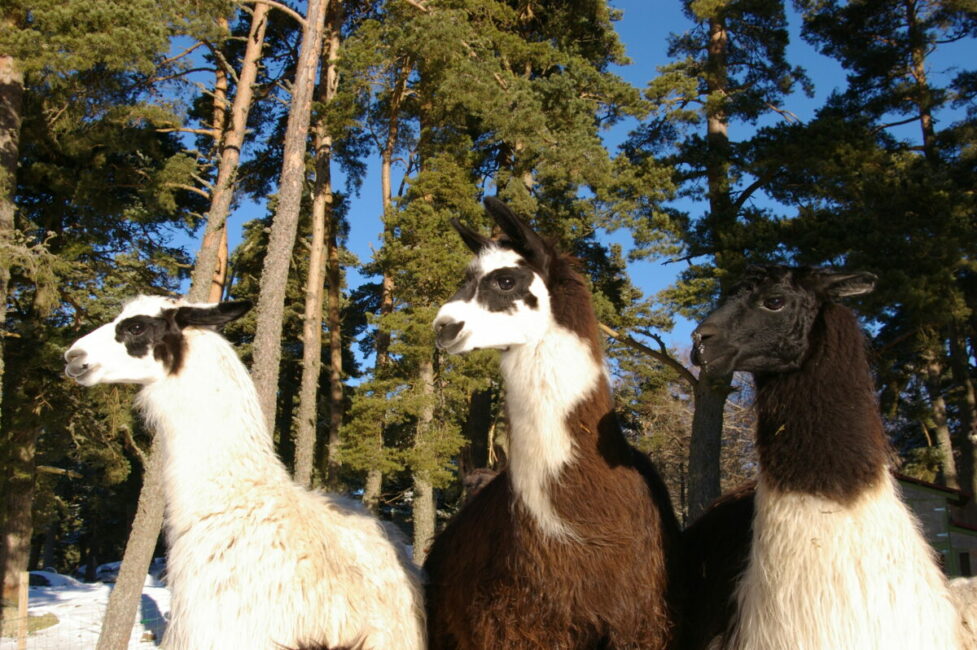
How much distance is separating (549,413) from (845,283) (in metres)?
1.43

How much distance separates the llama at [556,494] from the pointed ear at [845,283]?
1.12m

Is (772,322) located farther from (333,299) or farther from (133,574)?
(333,299)

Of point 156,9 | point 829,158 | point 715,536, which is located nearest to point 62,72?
point 156,9

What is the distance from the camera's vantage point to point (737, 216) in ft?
57.2

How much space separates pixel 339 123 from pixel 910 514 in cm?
1600

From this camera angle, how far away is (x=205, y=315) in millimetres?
4465

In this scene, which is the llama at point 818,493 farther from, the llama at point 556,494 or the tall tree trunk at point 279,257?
the tall tree trunk at point 279,257

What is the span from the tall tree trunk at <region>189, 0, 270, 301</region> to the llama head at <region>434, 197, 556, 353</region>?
1071cm

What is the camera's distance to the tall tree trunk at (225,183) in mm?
13789

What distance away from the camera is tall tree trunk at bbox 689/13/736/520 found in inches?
623

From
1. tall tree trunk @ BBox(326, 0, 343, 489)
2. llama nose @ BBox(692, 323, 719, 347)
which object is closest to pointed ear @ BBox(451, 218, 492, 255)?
llama nose @ BBox(692, 323, 719, 347)

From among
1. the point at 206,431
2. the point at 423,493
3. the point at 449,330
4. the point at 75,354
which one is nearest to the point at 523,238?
the point at 449,330

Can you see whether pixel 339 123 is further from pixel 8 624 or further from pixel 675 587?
pixel 675 587

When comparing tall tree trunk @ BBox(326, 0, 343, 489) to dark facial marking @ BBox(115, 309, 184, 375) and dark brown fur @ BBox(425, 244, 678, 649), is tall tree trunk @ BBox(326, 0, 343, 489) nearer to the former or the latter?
dark facial marking @ BBox(115, 309, 184, 375)
